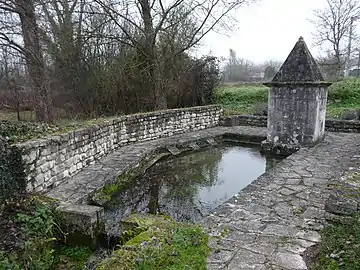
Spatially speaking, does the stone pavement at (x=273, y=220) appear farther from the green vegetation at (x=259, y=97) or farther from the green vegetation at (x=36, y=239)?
the green vegetation at (x=259, y=97)

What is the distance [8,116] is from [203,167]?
8931 mm

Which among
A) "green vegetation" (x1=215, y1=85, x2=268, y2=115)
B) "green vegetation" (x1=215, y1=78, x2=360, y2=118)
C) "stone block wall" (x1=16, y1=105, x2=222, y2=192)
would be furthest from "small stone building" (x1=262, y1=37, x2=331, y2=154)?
"green vegetation" (x1=215, y1=85, x2=268, y2=115)

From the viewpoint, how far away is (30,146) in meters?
4.77

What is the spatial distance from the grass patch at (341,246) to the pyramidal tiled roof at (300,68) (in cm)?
558

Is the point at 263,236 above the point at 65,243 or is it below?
above

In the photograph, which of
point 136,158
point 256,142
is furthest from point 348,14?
point 136,158

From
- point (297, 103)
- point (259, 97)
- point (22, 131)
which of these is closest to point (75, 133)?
point (22, 131)

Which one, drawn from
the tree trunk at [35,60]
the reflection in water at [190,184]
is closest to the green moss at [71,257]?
the reflection in water at [190,184]

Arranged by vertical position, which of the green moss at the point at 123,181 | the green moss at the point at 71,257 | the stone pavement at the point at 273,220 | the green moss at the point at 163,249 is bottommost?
the green moss at the point at 71,257

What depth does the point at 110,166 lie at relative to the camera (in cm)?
673

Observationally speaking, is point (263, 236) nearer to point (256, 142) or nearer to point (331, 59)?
point (256, 142)

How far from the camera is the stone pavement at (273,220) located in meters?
3.09

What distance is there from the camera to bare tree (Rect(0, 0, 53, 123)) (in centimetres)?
832

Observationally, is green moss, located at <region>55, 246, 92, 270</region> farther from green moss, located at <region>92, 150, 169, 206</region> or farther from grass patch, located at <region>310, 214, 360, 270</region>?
grass patch, located at <region>310, 214, 360, 270</region>
